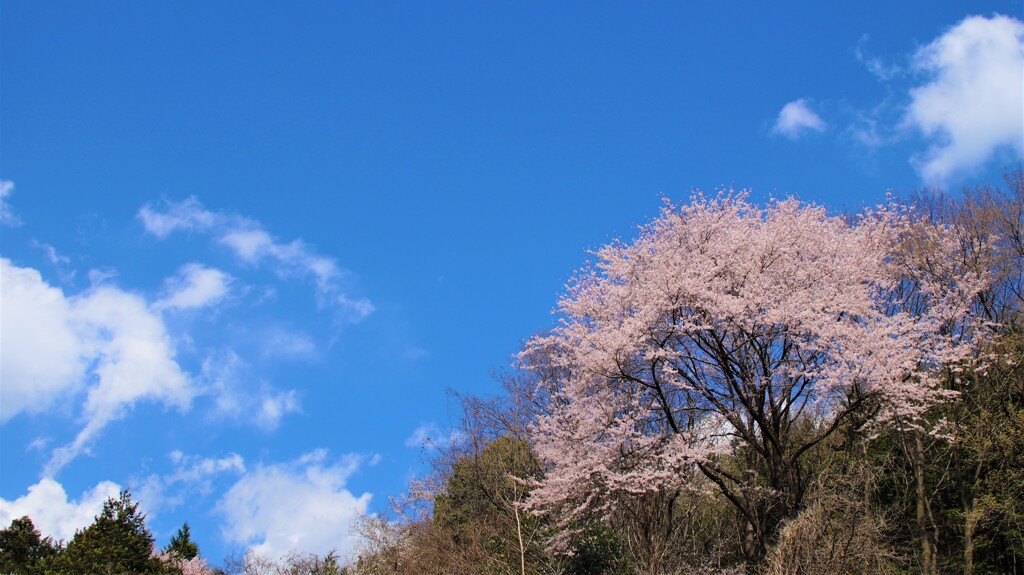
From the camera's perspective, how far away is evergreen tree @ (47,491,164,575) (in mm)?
26906

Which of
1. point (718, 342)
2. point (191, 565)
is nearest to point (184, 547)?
point (191, 565)

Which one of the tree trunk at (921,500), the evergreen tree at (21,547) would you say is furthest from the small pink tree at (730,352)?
the evergreen tree at (21,547)

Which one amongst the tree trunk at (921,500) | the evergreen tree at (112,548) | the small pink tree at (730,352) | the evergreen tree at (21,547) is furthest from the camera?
the evergreen tree at (21,547)

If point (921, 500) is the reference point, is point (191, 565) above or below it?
→ above

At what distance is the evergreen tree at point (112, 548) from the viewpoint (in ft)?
88.3

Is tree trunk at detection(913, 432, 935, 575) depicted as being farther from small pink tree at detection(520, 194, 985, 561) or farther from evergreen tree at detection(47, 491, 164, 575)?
evergreen tree at detection(47, 491, 164, 575)

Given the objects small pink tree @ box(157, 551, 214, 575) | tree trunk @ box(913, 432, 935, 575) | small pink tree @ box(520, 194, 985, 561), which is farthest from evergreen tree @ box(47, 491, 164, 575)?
tree trunk @ box(913, 432, 935, 575)

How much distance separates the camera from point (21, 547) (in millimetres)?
34375

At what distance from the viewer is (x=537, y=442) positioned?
20609mm

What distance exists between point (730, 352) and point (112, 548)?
24.9 meters

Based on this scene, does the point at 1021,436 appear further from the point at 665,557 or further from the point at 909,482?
the point at 665,557

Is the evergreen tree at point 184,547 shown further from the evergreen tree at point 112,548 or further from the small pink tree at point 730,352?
the small pink tree at point 730,352

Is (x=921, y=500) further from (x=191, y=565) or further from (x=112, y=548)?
(x=191, y=565)

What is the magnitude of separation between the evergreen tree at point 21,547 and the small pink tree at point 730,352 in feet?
94.6
